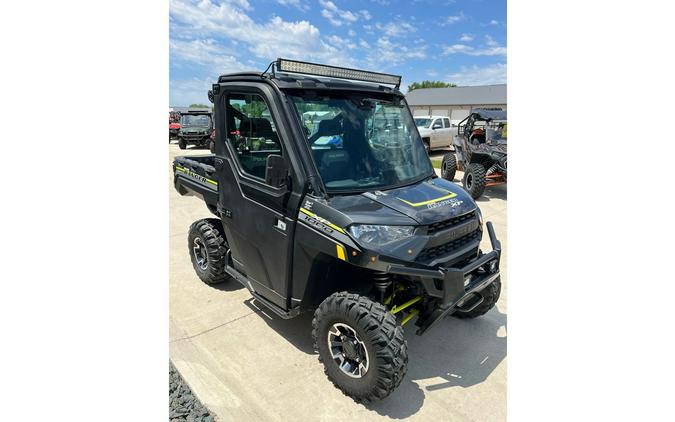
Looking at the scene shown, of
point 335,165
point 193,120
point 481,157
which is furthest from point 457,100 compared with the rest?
point 335,165

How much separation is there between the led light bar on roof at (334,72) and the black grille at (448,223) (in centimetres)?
143

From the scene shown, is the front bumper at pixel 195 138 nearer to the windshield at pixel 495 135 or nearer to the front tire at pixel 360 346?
the windshield at pixel 495 135

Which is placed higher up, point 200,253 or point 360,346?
point 200,253

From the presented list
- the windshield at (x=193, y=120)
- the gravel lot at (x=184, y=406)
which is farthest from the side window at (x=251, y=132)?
the windshield at (x=193, y=120)

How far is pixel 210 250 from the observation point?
421 centimetres

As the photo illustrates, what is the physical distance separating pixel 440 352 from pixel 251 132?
2.54m

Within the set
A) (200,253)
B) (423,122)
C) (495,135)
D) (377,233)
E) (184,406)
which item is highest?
(423,122)

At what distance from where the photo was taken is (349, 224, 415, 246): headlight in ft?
8.45

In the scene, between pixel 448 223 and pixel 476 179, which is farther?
pixel 476 179

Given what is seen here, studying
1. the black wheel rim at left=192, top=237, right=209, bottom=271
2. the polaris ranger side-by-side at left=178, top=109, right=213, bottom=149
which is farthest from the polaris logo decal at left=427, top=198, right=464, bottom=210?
the polaris ranger side-by-side at left=178, top=109, right=213, bottom=149

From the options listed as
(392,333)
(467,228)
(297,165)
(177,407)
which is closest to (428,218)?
(467,228)

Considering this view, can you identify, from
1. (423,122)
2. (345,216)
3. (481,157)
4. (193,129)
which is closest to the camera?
(345,216)

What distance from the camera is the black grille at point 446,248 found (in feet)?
8.95

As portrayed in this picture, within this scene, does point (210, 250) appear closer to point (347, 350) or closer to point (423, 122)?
point (347, 350)
